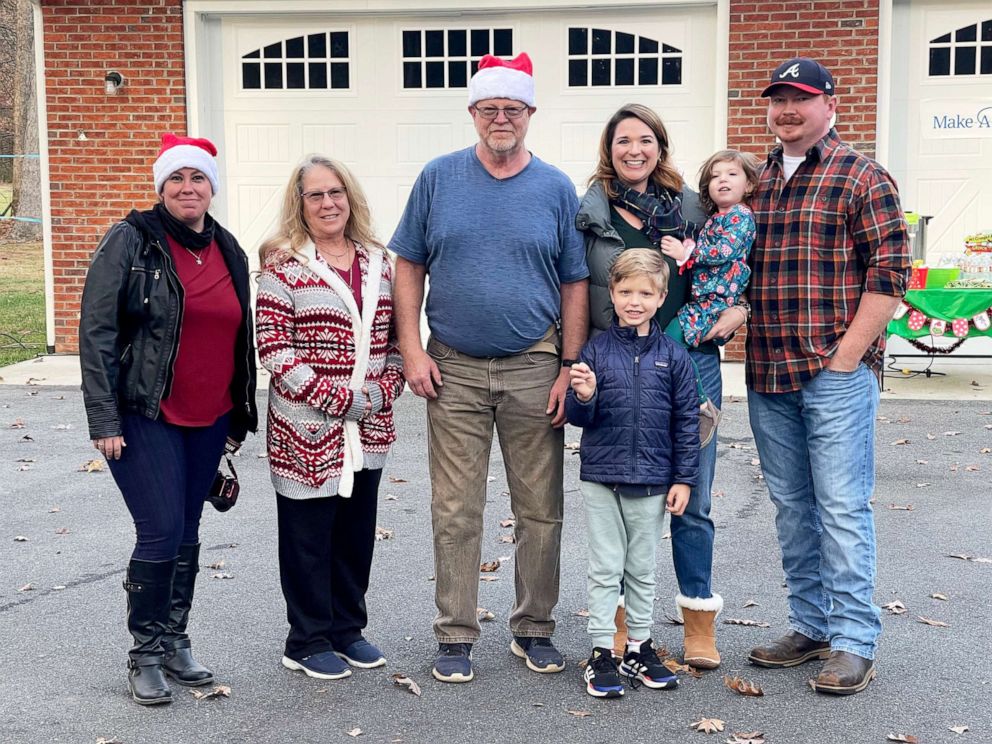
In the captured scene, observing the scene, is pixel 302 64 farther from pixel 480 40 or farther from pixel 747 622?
pixel 747 622

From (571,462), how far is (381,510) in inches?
60.0

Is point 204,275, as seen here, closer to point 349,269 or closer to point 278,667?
point 349,269

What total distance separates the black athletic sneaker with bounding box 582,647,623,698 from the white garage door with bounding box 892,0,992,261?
7745 millimetres

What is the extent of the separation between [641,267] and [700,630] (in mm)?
1350

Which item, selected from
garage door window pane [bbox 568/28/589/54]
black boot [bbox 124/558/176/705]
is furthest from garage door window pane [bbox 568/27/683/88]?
black boot [bbox 124/558/176/705]

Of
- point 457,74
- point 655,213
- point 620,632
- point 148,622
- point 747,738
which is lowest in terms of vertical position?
point 747,738

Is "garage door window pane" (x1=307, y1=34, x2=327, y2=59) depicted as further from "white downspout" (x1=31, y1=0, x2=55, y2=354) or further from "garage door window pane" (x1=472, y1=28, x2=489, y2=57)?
"white downspout" (x1=31, y1=0, x2=55, y2=354)

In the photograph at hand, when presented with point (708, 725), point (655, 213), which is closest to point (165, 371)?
point (655, 213)

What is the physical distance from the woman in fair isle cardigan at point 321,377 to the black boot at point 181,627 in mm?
318

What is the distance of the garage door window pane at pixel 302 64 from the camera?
11195mm

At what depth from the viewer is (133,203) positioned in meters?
11.3

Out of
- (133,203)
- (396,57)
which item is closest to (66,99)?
(133,203)

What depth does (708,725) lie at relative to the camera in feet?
12.7

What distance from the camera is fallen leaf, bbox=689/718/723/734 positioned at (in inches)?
151
